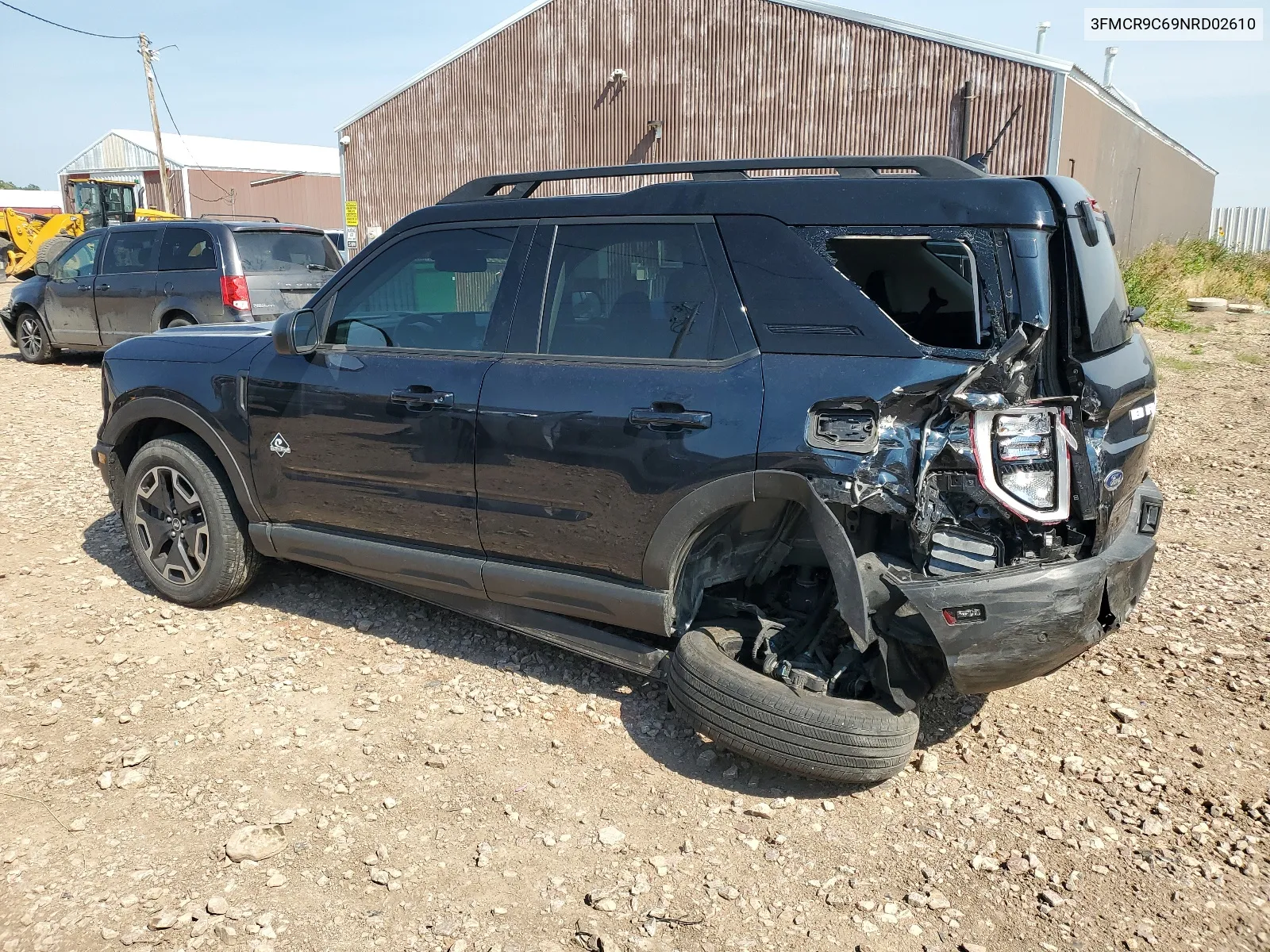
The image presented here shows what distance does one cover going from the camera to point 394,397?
3.90m

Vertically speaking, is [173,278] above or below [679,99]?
below

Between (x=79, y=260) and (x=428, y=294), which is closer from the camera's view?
(x=428, y=294)

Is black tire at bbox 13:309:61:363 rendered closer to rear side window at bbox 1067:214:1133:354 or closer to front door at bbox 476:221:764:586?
front door at bbox 476:221:764:586

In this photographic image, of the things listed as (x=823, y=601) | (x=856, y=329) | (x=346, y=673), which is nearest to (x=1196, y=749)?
(x=823, y=601)

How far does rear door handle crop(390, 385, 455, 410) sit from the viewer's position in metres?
3.79

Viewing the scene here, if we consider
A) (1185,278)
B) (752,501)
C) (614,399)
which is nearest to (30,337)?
(614,399)

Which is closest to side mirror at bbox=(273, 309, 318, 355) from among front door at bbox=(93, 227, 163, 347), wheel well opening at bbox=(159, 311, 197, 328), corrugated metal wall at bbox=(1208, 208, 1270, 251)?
wheel well opening at bbox=(159, 311, 197, 328)

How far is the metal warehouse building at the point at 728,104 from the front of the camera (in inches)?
723

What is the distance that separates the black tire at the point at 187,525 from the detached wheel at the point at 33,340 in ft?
31.8

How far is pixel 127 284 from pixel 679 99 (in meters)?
14.4

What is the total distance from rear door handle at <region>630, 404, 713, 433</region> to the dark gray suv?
756 centimetres

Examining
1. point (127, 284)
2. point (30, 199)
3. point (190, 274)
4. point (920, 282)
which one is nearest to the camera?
point (920, 282)

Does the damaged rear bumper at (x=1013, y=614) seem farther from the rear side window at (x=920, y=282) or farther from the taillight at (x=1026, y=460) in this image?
the rear side window at (x=920, y=282)

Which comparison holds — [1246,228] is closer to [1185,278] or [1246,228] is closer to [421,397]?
[1185,278]
